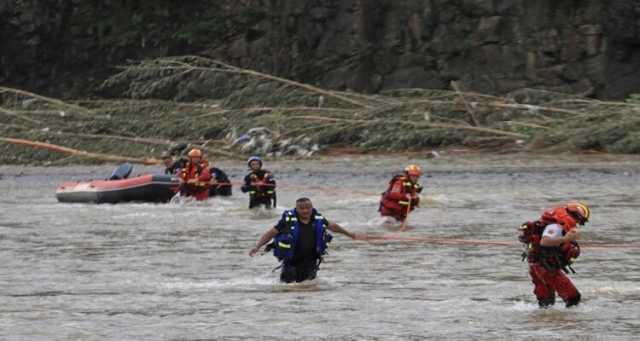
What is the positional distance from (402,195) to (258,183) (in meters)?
2.81

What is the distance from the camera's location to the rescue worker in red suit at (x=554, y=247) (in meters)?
13.9

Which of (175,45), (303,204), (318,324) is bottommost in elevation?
(318,324)

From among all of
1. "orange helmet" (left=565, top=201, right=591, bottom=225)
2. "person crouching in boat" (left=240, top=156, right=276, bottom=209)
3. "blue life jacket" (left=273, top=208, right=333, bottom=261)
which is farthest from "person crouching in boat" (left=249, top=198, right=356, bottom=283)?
"person crouching in boat" (left=240, top=156, right=276, bottom=209)

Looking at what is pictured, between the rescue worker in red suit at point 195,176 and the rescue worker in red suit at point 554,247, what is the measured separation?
13.3 metres

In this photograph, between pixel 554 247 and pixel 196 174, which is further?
pixel 196 174

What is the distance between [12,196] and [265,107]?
7269 mm

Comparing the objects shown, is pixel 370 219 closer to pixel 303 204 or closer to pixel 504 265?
pixel 504 265

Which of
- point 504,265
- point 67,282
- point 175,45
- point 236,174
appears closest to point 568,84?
point 236,174

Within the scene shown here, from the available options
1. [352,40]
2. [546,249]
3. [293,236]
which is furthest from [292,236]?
[352,40]

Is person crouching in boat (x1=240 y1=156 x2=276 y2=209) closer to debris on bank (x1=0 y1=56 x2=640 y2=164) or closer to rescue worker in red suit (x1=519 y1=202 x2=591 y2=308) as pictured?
rescue worker in red suit (x1=519 y1=202 x2=591 y2=308)

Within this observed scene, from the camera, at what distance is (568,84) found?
127ft

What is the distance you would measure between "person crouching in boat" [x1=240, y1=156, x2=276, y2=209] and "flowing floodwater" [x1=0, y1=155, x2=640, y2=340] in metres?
0.44

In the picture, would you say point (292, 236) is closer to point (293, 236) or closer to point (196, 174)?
point (293, 236)

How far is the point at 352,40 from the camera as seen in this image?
42250mm
